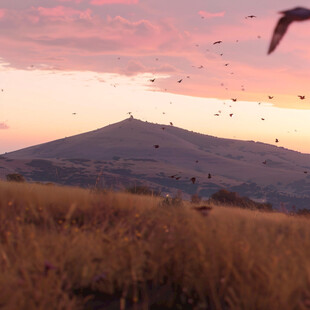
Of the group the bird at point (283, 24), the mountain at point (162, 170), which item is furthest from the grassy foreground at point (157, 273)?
the mountain at point (162, 170)

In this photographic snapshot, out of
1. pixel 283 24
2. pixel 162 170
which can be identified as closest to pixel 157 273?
pixel 283 24

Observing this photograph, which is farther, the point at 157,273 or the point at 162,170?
the point at 162,170

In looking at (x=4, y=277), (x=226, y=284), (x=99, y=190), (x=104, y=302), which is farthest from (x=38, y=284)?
(x=99, y=190)

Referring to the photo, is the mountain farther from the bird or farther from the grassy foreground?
the bird

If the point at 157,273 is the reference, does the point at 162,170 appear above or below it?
below

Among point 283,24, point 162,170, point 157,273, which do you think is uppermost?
point 283,24

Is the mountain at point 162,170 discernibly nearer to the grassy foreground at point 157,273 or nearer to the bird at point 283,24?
the grassy foreground at point 157,273

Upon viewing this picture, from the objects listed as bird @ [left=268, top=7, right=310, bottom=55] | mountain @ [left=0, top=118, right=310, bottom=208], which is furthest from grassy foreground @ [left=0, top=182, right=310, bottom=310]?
mountain @ [left=0, top=118, right=310, bottom=208]

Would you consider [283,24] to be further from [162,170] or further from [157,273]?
[162,170]

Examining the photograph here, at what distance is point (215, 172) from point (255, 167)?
19936mm

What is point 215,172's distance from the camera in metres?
163

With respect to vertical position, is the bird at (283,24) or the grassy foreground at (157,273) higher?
the bird at (283,24)

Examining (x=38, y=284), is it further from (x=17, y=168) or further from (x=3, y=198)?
(x=17, y=168)

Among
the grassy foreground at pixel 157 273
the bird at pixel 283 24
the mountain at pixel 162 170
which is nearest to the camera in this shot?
the grassy foreground at pixel 157 273
